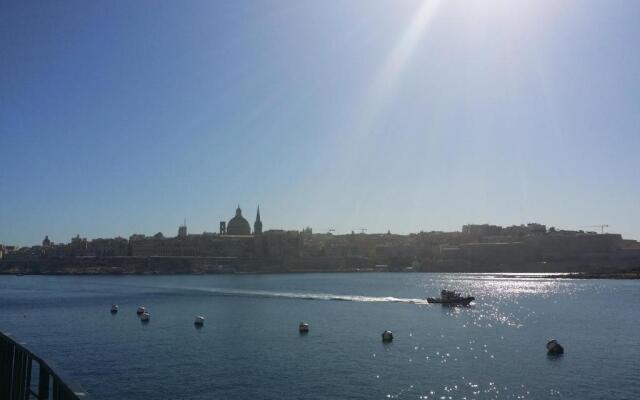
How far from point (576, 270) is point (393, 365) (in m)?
114

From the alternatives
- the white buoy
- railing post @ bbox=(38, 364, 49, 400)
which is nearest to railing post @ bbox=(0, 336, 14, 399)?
railing post @ bbox=(38, 364, 49, 400)

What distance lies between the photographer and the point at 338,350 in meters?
26.0

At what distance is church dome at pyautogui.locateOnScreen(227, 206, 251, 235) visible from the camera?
174750 mm

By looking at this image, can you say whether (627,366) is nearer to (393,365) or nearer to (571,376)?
(571,376)

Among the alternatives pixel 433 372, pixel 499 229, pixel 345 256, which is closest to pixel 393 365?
pixel 433 372

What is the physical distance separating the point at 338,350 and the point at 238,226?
151 metres

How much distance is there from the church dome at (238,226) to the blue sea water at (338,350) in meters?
126

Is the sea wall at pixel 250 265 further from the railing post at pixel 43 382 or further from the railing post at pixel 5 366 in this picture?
the railing post at pixel 43 382

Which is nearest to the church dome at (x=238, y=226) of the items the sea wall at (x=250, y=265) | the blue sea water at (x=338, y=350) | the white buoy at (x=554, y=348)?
the sea wall at (x=250, y=265)

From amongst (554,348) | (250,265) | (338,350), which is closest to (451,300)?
(554,348)

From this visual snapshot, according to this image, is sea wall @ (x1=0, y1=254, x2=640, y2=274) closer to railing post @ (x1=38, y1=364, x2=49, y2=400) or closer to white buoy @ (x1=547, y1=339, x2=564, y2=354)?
white buoy @ (x1=547, y1=339, x2=564, y2=354)

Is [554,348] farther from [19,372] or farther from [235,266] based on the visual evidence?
[235,266]

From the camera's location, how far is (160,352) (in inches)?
1005

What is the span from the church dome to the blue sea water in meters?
126
